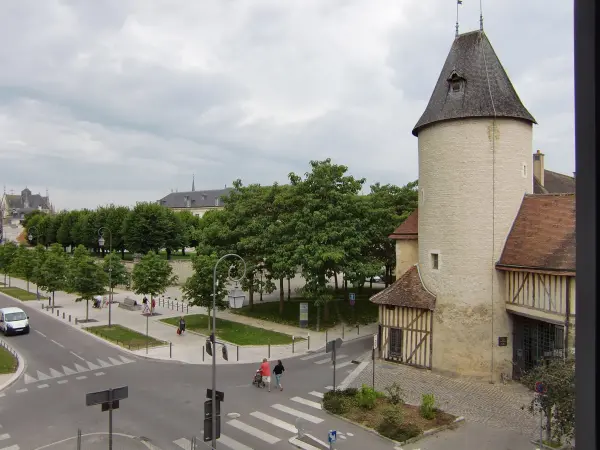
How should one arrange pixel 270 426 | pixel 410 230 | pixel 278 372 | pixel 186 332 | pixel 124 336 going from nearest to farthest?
pixel 270 426, pixel 278 372, pixel 410 230, pixel 124 336, pixel 186 332

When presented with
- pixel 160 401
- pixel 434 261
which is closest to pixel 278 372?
pixel 160 401

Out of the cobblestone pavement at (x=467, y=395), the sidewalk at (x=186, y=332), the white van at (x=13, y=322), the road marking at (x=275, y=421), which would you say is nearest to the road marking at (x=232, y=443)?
the road marking at (x=275, y=421)

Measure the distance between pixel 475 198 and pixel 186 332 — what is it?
1936 centimetres

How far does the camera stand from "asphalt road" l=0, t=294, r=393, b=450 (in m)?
14.1

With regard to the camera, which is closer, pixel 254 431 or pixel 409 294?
pixel 254 431

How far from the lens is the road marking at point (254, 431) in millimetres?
13911

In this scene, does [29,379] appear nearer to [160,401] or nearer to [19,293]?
[160,401]

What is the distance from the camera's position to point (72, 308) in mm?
38688

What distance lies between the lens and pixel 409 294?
22031 mm

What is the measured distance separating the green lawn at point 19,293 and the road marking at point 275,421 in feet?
119

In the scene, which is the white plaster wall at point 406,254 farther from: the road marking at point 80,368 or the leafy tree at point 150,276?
the leafy tree at point 150,276

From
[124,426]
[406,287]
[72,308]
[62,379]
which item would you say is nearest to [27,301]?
[72,308]

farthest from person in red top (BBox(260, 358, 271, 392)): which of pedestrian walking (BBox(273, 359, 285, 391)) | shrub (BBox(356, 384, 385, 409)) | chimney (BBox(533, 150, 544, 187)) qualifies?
chimney (BBox(533, 150, 544, 187))

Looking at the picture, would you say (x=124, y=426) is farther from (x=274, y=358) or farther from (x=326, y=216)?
(x=326, y=216)
